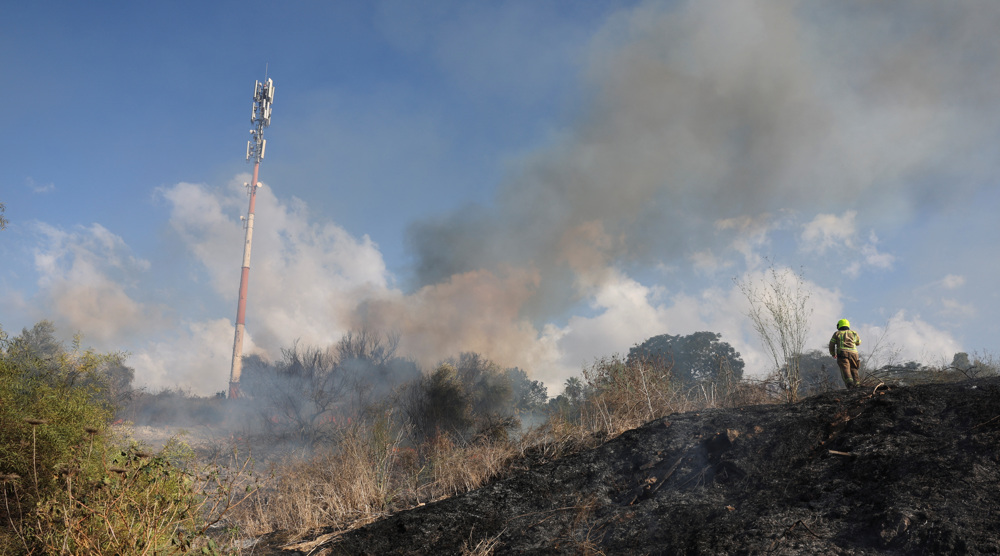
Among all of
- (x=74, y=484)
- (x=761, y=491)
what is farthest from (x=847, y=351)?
(x=74, y=484)

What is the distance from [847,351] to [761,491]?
16.7 ft

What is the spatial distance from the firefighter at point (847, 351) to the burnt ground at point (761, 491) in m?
1.88

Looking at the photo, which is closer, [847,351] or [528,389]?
[847,351]

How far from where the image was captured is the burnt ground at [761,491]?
4.74m

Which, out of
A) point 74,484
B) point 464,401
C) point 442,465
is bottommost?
point 442,465

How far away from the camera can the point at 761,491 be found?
6.16m

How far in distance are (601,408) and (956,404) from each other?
19.8ft

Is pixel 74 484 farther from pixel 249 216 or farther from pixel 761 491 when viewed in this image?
pixel 249 216

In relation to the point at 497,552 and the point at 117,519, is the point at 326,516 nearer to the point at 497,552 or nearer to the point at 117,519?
the point at 497,552

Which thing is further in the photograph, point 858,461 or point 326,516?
point 326,516

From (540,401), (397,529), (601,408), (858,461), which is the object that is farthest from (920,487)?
(540,401)

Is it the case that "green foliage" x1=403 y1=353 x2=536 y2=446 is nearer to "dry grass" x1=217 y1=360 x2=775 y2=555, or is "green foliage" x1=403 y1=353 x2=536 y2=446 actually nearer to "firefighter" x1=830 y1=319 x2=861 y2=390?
"dry grass" x1=217 y1=360 x2=775 y2=555

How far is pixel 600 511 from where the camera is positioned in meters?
6.93

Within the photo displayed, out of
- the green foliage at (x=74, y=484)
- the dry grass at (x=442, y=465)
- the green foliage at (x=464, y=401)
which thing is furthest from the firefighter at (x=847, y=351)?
the green foliage at (x=74, y=484)
